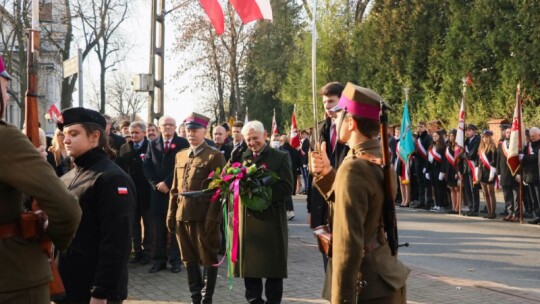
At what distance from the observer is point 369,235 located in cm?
347

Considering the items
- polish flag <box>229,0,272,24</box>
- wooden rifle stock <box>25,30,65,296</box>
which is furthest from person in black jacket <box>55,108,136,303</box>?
polish flag <box>229,0,272,24</box>

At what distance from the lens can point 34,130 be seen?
3.93 meters

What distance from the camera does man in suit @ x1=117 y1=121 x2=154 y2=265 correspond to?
380 inches

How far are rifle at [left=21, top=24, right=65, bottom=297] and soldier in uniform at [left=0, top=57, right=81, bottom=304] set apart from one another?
42 millimetres

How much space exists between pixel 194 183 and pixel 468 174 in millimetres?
10277

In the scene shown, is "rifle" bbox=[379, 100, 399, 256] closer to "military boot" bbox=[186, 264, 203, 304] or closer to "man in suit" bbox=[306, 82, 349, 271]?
"man in suit" bbox=[306, 82, 349, 271]

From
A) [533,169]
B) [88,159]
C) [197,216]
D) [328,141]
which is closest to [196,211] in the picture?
[197,216]

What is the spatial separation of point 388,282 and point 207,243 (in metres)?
3.55

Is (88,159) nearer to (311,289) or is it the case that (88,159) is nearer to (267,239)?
(267,239)

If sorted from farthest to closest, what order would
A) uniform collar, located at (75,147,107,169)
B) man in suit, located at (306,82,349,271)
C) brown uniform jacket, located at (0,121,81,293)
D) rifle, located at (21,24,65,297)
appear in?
man in suit, located at (306,82,349,271)
uniform collar, located at (75,147,107,169)
rifle, located at (21,24,65,297)
brown uniform jacket, located at (0,121,81,293)

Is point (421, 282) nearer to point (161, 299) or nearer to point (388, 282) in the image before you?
point (161, 299)

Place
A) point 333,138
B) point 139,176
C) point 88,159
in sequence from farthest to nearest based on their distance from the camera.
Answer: point 139,176 < point 333,138 < point 88,159

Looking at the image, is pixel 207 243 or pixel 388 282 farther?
pixel 207 243

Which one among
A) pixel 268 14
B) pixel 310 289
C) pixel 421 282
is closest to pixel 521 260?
pixel 421 282
